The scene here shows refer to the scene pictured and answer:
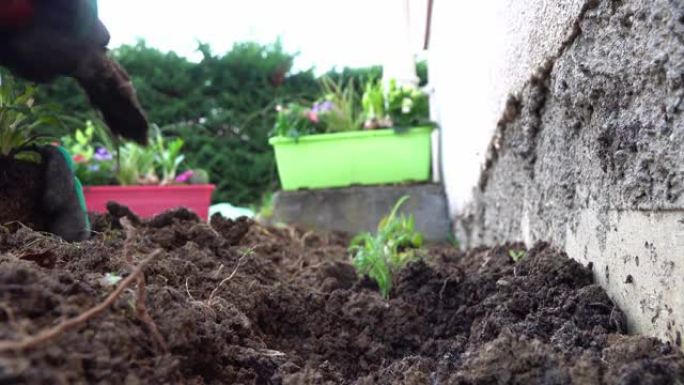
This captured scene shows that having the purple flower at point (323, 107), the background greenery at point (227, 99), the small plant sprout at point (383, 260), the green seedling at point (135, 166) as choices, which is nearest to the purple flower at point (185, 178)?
the green seedling at point (135, 166)

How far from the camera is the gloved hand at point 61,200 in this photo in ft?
5.41

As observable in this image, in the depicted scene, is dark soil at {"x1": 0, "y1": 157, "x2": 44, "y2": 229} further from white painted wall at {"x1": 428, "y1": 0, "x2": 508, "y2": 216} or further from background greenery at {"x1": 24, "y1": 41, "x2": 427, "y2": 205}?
background greenery at {"x1": 24, "y1": 41, "x2": 427, "y2": 205}

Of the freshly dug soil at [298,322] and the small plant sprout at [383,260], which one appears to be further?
the small plant sprout at [383,260]

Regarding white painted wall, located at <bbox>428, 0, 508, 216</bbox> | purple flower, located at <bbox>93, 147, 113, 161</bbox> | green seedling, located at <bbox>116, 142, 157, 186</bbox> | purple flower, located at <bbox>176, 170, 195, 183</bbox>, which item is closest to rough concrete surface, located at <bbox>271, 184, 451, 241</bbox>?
white painted wall, located at <bbox>428, 0, 508, 216</bbox>

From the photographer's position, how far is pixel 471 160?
2.75 m

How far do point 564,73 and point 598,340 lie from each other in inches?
20.7

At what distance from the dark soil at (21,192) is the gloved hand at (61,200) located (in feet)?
0.07

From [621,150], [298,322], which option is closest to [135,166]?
[298,322]

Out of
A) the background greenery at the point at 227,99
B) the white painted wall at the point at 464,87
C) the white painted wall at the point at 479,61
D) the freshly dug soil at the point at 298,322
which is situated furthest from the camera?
the background greenery at the point at 227,99

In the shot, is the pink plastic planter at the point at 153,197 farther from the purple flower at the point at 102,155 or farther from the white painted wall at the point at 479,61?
the white painted wall at the point at 479,61

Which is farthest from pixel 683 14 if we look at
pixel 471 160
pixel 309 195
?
pixel 309 195

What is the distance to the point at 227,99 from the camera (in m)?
7.09

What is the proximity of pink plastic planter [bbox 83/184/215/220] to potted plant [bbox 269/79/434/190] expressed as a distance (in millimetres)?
936

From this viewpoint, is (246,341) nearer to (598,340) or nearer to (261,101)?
(598,340)
